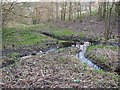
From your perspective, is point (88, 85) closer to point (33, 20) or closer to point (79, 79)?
point (79, 79)

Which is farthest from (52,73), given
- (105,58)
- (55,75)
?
(105,58)

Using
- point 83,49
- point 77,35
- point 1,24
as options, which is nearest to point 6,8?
point 1,24

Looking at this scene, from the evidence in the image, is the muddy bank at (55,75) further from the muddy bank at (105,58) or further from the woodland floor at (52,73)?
the muddy bank at (105,58)

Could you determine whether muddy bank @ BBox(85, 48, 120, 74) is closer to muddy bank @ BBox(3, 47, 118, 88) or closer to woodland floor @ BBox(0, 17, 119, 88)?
woodland floor @ BBox(0, 17, 119, 88)

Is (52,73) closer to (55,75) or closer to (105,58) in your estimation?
(55,75)

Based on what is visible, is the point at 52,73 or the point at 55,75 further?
the point at 52,73

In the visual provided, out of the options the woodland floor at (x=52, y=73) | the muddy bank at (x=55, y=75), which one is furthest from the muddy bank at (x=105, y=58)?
the muddy bank at (x=55, y=75)

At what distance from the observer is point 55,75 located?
8688 millimetres

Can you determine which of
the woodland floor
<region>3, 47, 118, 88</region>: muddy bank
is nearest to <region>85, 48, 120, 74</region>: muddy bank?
the woodland floor

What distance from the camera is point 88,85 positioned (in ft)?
25.0

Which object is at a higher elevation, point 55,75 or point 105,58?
point 55,75

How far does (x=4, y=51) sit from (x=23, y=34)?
5.35m

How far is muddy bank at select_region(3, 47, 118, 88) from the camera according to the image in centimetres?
774

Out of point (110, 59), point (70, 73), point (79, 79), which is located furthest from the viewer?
point (110, 59)
